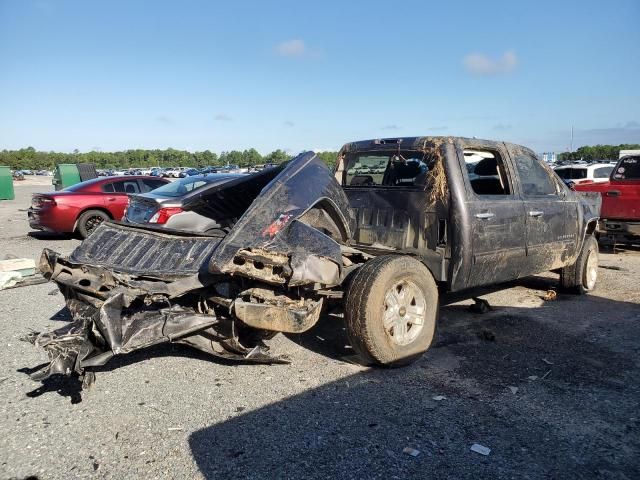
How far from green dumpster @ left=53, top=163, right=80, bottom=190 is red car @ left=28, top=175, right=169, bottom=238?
13348 mm

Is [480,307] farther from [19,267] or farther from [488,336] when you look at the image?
[19,267]

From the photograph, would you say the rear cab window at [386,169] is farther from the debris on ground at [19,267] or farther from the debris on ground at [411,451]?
the debris on ground at [19,267]

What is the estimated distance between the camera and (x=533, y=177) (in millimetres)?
5598

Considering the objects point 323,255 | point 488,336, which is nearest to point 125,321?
point 323,255

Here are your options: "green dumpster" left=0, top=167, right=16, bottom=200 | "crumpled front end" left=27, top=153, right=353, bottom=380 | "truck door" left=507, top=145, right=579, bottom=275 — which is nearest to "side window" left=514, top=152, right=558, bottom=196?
"truck door" left=507, top=145, right=579, bottom=275

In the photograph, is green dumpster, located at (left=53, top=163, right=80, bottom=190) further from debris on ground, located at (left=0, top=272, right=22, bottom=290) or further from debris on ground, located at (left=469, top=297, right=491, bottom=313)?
debris on ground, located at (left=469, top=297, right=491, bottom=313)

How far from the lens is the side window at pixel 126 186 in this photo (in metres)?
12.5

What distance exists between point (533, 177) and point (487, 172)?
54 centimetres

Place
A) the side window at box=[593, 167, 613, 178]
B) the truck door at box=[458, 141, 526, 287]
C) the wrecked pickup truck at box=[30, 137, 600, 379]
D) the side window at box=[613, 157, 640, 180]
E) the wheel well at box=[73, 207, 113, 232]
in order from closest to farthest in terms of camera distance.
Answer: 1. the wrecked pickup truck at box=[30, 137, 600, 379]
2. the truck door at box=[458, 141, 526, 287]
3. the side window at box=[613, 157, 640, 180]
4. the wheel well at box=[73, 207, 113, 232]
5. the side window at box=[593, 167, 613, 178]

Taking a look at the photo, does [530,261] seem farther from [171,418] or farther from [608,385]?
[171,418]

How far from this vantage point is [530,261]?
210 inches

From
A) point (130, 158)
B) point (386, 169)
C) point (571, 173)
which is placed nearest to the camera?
A: point (386, 169)

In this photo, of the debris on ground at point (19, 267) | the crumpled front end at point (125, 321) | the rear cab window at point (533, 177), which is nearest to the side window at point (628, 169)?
the rear cab window at point (533, 177)

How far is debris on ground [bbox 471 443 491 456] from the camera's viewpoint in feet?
9.38
